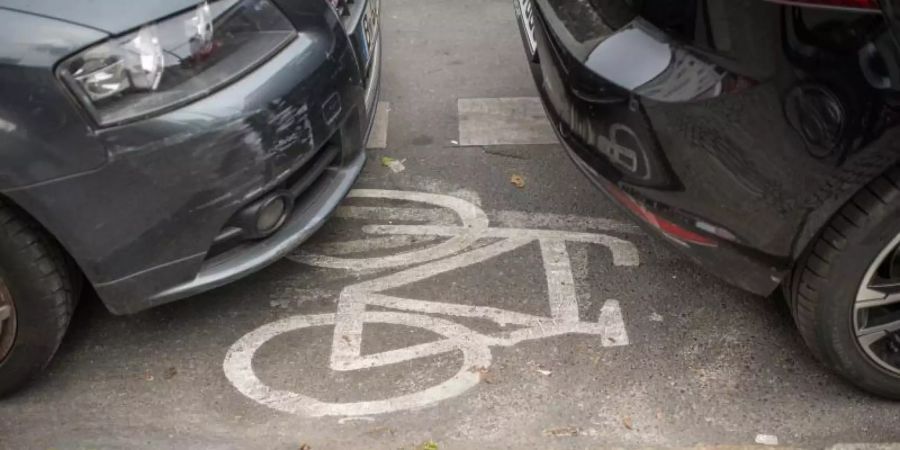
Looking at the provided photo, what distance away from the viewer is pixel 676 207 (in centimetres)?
242

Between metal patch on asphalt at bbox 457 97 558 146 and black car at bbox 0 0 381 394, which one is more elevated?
black car at bbox 0 0 381 394

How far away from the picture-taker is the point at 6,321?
252 centimetres

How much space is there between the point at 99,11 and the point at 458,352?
1.49m

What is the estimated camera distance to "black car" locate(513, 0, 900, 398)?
2057mm

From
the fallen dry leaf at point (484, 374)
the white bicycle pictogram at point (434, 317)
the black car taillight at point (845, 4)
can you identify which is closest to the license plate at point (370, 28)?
the white bicycle pictogram at point (434, 317)

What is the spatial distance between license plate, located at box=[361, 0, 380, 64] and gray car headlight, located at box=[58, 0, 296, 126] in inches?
24.5

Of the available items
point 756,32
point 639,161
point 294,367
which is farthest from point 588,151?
point 294,367

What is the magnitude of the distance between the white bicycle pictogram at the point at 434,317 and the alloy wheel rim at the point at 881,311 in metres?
0.74

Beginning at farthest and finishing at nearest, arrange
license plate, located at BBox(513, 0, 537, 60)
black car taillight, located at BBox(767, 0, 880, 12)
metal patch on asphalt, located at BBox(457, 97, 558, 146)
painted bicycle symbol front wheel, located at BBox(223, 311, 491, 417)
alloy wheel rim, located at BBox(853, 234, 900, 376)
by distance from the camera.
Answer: metal patch on asphalt, located at BBox(457, 97, 558, 146), license plate, located at BBox(513, 0, 537, 60), painted bicycle symbol front wheel, located at BBox(223, 311, 491, 417), alloy wheel rim, located at BBox(853, 234, 900, 376), black car taillight, located at BBox(767, 0, 880, 12)

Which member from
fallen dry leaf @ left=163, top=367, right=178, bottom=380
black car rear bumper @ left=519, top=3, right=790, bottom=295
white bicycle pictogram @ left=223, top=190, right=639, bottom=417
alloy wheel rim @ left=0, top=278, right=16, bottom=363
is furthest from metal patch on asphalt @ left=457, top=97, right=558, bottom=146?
alloy wheel rim @ left=0, top=278, right=16, bottom=363

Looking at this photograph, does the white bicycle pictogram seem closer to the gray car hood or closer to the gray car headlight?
the gray car headlight

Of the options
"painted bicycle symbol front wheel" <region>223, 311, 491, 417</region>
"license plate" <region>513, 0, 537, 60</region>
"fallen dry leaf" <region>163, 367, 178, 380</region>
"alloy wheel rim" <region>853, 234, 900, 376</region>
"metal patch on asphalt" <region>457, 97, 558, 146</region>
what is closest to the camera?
"alloy wheel rim" <region>853, 234, 900, 376</region>

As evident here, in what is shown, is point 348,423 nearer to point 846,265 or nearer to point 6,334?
point 6,334

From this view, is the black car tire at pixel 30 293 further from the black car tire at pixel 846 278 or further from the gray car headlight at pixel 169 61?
the black car tire at pixel 846 278
